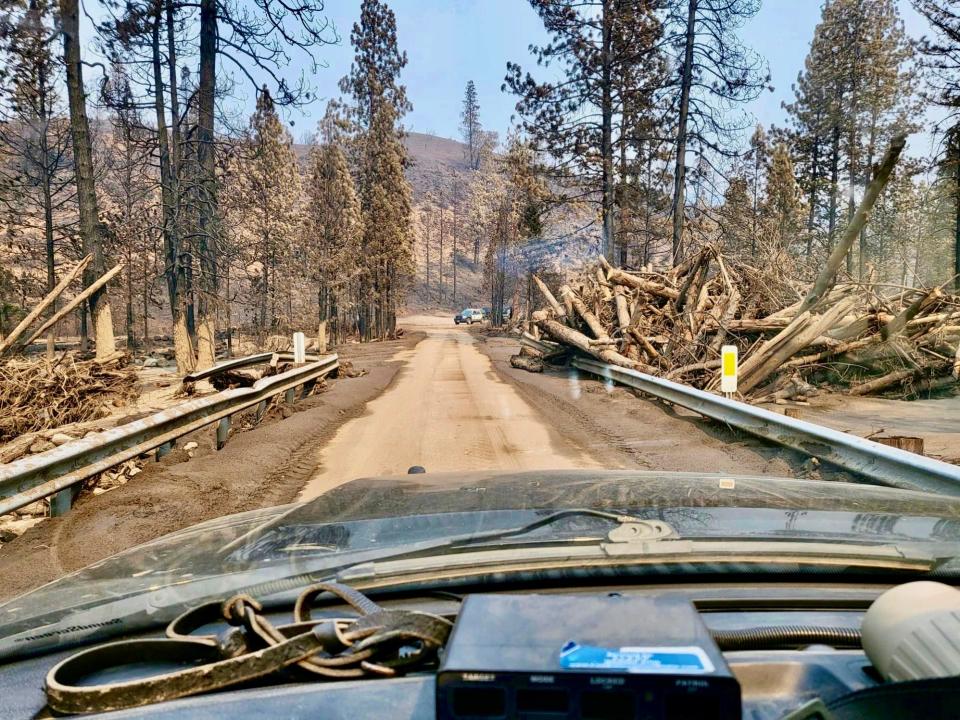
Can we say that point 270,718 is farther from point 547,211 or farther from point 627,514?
point 547,211

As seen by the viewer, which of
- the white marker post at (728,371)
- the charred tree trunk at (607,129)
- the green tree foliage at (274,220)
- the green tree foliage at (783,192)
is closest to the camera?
the white marker post at (728,371)

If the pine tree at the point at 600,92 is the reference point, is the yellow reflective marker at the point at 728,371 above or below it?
below

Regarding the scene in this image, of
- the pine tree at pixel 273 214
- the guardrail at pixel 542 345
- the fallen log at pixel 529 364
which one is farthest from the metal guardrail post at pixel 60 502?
the pine tree at pixel 273 214

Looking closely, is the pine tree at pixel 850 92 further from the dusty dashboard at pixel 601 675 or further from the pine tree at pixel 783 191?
the dusty dashboard at pixel 601 675

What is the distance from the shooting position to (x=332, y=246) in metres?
35.9

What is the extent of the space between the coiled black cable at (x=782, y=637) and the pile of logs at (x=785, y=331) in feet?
27.6

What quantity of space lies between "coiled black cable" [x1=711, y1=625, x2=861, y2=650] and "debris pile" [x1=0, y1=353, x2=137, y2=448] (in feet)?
39.4

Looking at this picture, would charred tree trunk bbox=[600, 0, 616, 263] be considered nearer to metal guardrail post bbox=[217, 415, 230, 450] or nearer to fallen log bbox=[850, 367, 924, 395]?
fallen log bbox=[850, 367, 924, 395]

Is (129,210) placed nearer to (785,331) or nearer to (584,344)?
(584,344)

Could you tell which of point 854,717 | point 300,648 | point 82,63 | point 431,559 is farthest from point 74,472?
point 82,63

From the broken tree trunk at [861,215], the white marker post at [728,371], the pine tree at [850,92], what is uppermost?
the pine tree at [850,92]

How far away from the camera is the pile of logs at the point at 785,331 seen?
12.0 m

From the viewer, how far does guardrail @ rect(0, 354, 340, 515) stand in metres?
5.04

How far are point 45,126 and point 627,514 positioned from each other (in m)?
30.9
